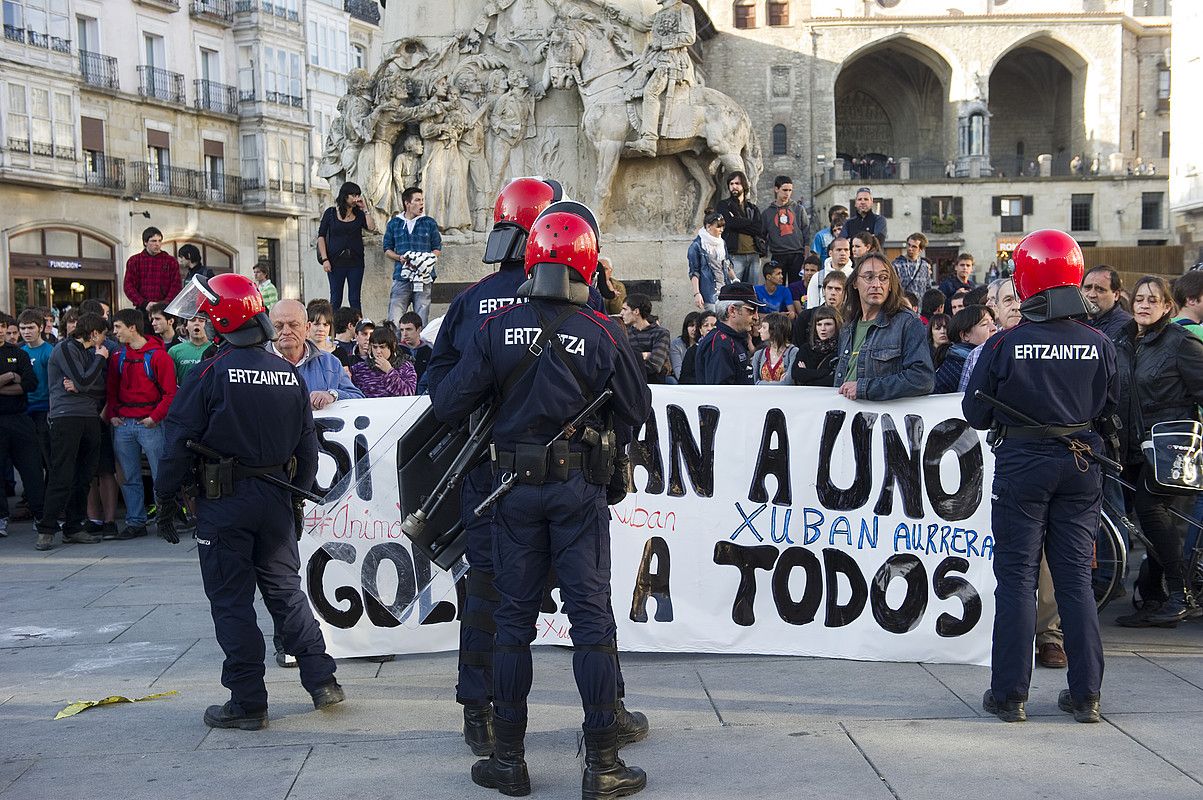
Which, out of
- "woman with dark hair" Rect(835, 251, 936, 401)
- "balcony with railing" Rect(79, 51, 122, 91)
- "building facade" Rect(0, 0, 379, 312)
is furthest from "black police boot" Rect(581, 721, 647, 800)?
"balcony with railing" Rect(79, 51, 122, 91)

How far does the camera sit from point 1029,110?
75.9 m

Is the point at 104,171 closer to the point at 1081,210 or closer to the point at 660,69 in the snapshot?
the point at 660,69

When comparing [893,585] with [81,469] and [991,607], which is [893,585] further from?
[81,469]

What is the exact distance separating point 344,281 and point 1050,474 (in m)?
9.95

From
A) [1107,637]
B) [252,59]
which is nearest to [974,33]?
[252,59]

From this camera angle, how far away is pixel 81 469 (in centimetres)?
1129

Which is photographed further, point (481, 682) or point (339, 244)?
point (339, 244)

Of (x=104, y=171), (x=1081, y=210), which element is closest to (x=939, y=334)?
(x=104, y=171)

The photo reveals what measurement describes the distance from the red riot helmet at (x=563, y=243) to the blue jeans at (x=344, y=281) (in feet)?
30.3

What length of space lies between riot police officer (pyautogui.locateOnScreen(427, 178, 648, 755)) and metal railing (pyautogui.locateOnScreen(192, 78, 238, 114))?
47.5 metres

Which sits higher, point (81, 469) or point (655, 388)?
point (655, 388)

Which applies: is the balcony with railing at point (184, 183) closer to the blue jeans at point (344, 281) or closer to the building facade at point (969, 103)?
the building facade at point (969, 103)

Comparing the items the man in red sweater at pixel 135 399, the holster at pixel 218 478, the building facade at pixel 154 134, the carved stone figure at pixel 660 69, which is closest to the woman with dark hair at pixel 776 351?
the holster at pixel 218 478

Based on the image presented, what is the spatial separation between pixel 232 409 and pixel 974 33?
2789 inches
